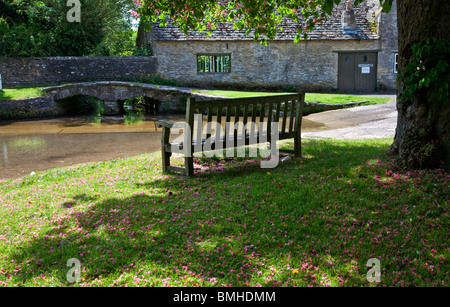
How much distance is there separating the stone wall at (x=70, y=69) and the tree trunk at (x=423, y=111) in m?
22.7

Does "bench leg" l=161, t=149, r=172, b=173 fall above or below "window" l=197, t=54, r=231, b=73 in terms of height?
below

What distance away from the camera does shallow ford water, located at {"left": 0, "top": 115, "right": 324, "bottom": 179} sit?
10383 millimetres

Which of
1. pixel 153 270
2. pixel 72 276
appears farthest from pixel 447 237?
pixel 72 276

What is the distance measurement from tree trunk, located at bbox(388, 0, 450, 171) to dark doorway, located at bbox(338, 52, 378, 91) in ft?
73.3

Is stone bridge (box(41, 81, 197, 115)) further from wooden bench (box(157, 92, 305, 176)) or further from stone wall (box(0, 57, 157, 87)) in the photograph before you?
wooden bench (box(157, 92, 305, 176))

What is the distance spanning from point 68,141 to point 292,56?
17633mm

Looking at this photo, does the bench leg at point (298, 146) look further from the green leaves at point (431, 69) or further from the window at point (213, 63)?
the window at point (213, 63)

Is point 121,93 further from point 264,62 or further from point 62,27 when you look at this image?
point 264,62

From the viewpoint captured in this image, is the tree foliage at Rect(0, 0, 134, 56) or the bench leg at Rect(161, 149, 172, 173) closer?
the bench leg at Rect(161, 149, 172, 173)

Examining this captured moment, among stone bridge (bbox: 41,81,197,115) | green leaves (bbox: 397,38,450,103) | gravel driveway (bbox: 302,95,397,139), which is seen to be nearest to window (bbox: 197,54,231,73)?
stone bridge (bbox: 41,81,197,115)

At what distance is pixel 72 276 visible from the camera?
11.2ft

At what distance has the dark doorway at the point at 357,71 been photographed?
27.0 metres
